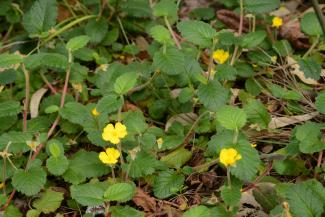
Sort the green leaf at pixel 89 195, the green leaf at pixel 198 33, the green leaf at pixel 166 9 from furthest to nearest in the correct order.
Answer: the green leaf at pixel 166 9 < the green leaf at pixel 198 33 < the green leaf at pixel 89 195

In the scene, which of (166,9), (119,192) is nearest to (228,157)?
(119,192)

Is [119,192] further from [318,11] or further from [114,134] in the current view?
[318,11]

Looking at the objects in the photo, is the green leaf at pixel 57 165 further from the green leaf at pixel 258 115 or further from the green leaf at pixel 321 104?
the green leaf at pixel 321 104

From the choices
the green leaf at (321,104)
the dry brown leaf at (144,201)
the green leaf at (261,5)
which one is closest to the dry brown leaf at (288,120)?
the green leaf at (321,104)

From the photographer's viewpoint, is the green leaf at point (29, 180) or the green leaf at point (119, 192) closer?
the green leaf at point (119, 192)

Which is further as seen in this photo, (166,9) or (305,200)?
(166,9)

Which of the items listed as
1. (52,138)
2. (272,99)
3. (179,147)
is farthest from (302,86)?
(52,138)

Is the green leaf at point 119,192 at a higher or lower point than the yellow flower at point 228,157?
lower
